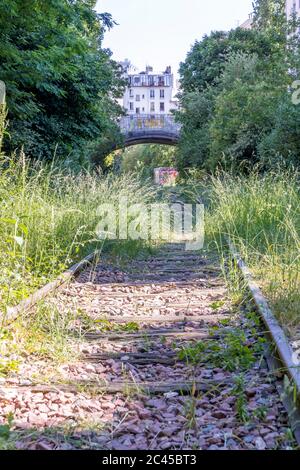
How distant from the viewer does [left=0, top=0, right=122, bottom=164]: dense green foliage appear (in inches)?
412

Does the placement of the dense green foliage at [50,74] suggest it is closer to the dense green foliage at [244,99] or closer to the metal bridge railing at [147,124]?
the dense green foliage at [244,99]

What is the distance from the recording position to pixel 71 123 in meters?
16.8

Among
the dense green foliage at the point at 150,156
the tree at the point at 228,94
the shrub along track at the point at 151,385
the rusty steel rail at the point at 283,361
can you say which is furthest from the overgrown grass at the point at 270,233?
the dense green foliage at the point at 150,156

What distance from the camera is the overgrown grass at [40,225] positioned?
406 centimetres

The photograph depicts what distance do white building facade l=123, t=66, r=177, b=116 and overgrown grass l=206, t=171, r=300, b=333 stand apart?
94251mm

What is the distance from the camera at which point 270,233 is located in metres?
6.71

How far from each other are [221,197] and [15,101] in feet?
21.2

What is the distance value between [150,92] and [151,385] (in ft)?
338

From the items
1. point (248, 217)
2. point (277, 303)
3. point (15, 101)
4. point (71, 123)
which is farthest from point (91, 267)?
point (71, 123)

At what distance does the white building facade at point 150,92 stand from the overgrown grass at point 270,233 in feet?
309

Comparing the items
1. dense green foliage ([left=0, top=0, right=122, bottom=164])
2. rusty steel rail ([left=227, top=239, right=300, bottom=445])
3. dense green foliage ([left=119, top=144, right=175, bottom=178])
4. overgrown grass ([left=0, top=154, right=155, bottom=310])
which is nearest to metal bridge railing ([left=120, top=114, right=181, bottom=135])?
dense green foliage ([left=119, top=144, right=175, bottom=178])

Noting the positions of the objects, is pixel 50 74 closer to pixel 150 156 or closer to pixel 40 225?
pixel 40 225

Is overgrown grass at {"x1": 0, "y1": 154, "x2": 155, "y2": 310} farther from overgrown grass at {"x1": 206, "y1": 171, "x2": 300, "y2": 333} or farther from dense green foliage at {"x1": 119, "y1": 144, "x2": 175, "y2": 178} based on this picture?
dense green foliage at {"x1": 119, "y1": 144, "x2": 175, "y2": 178}
